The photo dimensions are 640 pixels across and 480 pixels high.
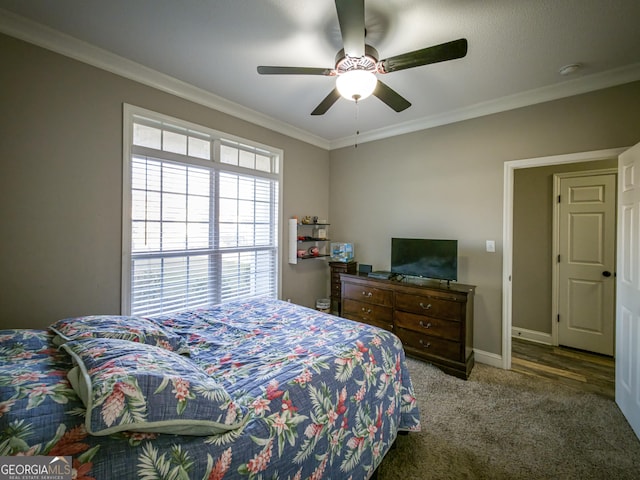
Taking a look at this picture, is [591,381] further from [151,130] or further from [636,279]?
[151,130]

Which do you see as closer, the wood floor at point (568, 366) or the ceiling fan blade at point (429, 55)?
the ceiling fan blade at point (429, 55)

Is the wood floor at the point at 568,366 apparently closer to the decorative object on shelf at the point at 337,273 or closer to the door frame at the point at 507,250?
the door frame at the point at 507,250

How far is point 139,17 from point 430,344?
3658mm

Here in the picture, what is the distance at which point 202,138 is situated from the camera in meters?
2.98

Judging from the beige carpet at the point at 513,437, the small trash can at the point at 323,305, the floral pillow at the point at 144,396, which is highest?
the floral pillow at the point at 144,396

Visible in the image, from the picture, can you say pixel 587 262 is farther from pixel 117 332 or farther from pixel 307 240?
pixel 117 332

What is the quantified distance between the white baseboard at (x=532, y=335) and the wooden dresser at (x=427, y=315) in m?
1.35

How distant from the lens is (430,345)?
2.90 m

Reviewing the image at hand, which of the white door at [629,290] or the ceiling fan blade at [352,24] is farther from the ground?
the ceiling fan blade at [352,24]

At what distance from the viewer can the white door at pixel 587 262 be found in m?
3.21

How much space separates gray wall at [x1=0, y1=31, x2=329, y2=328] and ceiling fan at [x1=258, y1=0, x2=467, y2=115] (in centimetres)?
150

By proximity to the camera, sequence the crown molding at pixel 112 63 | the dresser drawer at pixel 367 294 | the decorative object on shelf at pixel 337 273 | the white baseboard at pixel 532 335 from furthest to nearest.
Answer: the decorative object on shelf at pixel 337 273, the white baseboard at pixel 532 335, the dresser drawer at pixel 367 294, the crown molding at pixel 112 63

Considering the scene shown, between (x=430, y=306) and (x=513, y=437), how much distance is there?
1187mm

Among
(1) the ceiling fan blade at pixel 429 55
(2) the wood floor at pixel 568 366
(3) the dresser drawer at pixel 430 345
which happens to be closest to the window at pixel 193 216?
(3) the dresser drawer at pixel 430 345
